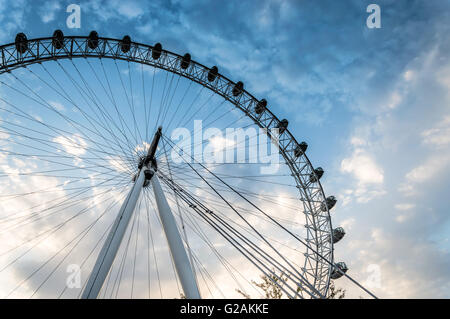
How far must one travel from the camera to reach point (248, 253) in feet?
27.1

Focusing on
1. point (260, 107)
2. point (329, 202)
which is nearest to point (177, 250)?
point (260, 107)

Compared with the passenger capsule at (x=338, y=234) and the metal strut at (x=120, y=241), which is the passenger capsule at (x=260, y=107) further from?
the metal strut at (x=120, y=241)

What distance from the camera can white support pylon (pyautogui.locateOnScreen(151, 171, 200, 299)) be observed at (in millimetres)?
7895

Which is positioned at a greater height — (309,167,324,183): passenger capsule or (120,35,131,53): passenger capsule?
(120,35,131,53): passenger capsule

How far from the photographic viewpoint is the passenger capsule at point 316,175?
942 inches

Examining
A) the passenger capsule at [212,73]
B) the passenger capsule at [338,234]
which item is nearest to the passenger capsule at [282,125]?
the passenger capsule at [212,73]

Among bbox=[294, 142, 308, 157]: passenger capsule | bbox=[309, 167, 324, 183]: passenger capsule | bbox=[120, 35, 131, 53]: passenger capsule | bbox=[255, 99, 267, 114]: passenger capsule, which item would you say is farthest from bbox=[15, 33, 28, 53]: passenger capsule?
bbox=[309, 167, 324, 183]: passenger capsule

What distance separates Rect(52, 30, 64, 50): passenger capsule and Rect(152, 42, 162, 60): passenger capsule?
6338 millimetres

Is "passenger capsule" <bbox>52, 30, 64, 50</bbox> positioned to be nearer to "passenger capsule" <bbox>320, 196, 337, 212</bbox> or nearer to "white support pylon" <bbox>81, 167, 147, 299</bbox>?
"white support pylon" <bbox>81, 167, 147, 299</bbox>

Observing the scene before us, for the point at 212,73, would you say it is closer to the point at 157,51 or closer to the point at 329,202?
the point at 157,51
